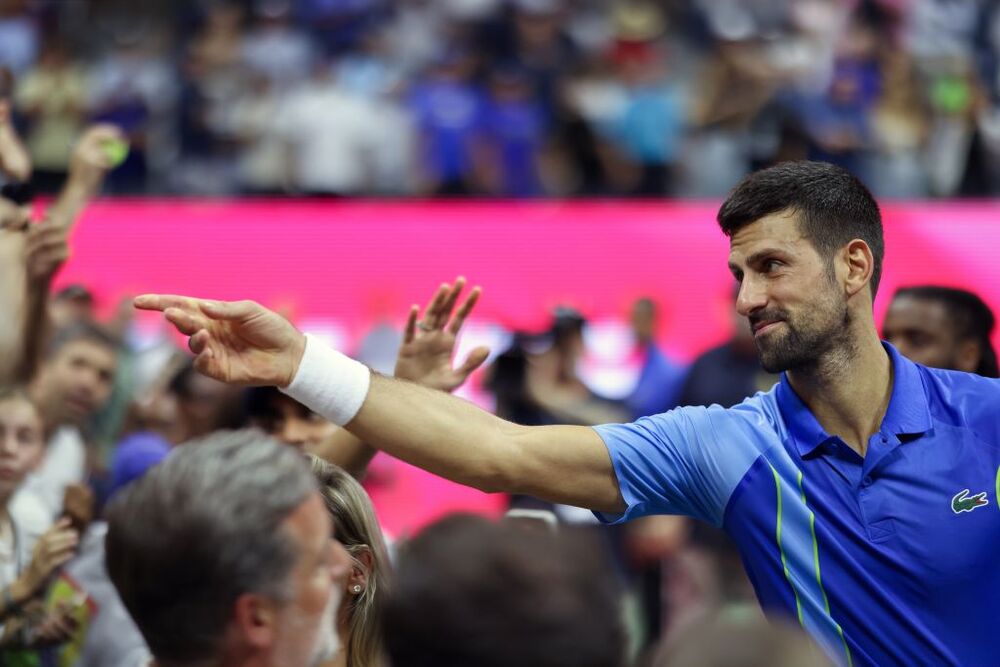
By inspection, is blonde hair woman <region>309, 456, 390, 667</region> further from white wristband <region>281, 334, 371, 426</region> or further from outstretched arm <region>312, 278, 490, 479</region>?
outstretched arm <region>312, 278, 490, 479</region>

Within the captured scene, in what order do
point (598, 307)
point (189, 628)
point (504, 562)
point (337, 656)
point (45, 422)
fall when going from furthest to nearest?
point (598, 307)
point (45, 422)
point (337, 656)
point (189, 628)
point (504, 562)

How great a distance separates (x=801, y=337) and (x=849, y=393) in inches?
7.4

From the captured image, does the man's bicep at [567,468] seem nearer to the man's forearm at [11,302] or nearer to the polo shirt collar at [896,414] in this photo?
the polo shirt collar at [896,414]

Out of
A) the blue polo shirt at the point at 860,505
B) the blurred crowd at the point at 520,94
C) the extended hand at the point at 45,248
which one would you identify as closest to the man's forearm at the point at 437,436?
the blue polo shirt at the point at 860,505

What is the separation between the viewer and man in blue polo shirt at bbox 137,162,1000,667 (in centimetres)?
339

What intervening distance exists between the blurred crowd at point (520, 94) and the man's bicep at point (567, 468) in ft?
25.6

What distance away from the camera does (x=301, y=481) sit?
2449mm

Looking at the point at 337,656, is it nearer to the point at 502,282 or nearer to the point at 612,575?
the point at 612,575

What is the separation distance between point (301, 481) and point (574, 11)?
12.8 meters

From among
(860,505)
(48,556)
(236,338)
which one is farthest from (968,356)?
(48,556)

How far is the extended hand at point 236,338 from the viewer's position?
129 inches

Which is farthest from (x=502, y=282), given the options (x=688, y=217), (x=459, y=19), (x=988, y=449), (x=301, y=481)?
(x=301, y=481)

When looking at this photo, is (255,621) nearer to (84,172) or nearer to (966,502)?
(966,502)

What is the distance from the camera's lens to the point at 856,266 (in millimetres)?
3713
